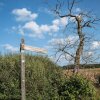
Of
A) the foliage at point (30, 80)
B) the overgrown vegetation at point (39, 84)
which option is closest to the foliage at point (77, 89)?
the overgrown vegetation at point (39, 84)

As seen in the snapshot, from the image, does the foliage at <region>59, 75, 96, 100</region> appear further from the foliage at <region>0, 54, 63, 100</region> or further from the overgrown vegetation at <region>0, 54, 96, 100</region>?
the foliage at <region>0, 54, 63, 100</region>

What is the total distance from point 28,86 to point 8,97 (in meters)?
1.04

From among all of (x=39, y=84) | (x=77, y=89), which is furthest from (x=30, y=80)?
(x=77, y=89)

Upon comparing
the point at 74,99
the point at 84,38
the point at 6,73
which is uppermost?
the point at 84,38

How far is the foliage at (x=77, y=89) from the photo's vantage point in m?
15.3

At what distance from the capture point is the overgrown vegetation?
14.9 metres

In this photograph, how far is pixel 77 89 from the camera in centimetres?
1546

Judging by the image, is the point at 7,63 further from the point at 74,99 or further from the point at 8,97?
the point at 74,99

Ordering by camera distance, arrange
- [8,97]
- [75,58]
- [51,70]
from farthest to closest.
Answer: [75,58]
[51,70]
[8,97]

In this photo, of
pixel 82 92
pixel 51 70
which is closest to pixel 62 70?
pixel 51 70

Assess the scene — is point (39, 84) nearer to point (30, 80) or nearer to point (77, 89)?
point (30, 80)

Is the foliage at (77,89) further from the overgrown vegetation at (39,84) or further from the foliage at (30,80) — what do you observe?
the foliage at (30,80)

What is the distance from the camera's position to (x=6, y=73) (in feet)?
50.0

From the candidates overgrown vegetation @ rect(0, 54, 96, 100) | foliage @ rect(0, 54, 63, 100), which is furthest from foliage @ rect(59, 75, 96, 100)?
foliage @ rect(0, 54, 63, 100)
